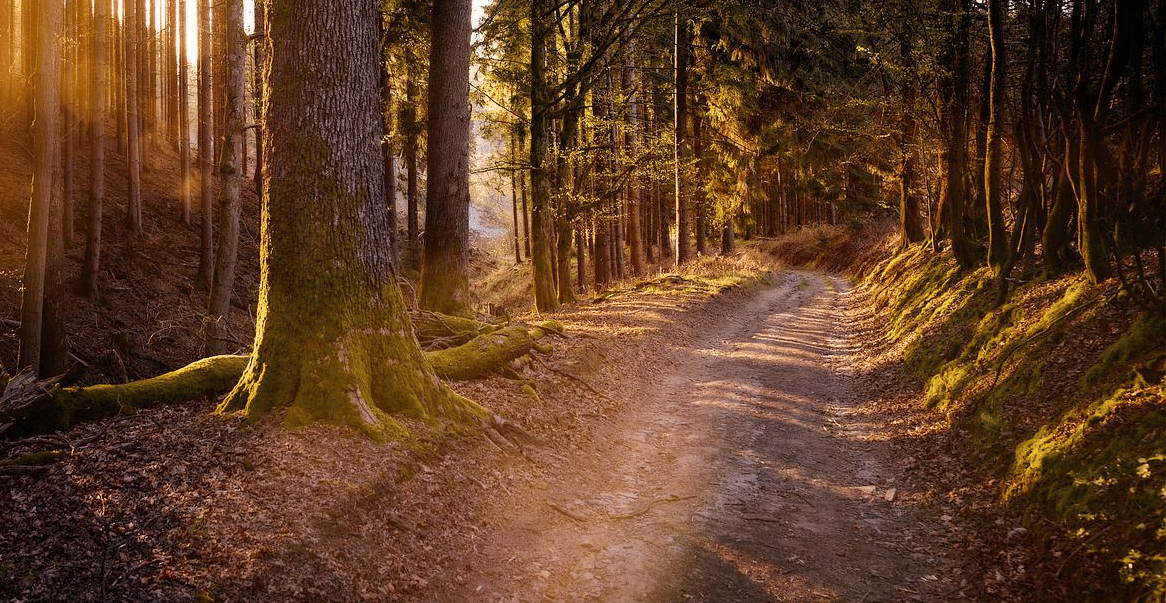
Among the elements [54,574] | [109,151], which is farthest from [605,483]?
[109,151]

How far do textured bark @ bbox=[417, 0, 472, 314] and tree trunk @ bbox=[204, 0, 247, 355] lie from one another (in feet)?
12.4

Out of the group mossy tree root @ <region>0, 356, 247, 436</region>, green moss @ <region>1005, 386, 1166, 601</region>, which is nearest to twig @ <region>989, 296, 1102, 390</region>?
green moss @ <region>1005, 386, 1166, 601</region>

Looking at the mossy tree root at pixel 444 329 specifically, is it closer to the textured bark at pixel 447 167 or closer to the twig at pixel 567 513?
the textured bark at pixel 447 167

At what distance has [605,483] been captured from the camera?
22.4 ft

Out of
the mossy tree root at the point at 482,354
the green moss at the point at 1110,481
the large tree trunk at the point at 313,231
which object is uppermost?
the large tree trunk at the point at 313,231

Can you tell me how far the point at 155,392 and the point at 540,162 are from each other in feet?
35.2

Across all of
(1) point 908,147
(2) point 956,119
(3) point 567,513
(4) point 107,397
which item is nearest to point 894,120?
(1) point 908,147

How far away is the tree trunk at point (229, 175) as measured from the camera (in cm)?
1181

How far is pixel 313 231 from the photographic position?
5.92m

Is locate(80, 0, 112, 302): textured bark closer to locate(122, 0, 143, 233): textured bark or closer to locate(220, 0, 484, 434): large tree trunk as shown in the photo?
locate(122, 0, 143, 233): textured bark

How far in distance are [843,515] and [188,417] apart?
6.26 metres

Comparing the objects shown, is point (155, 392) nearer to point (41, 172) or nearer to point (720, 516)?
point (720, 516)

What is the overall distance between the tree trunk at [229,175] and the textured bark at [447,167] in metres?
3.77

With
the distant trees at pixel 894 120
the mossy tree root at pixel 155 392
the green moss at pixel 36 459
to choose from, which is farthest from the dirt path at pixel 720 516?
the distant trees at pixel 894 120
